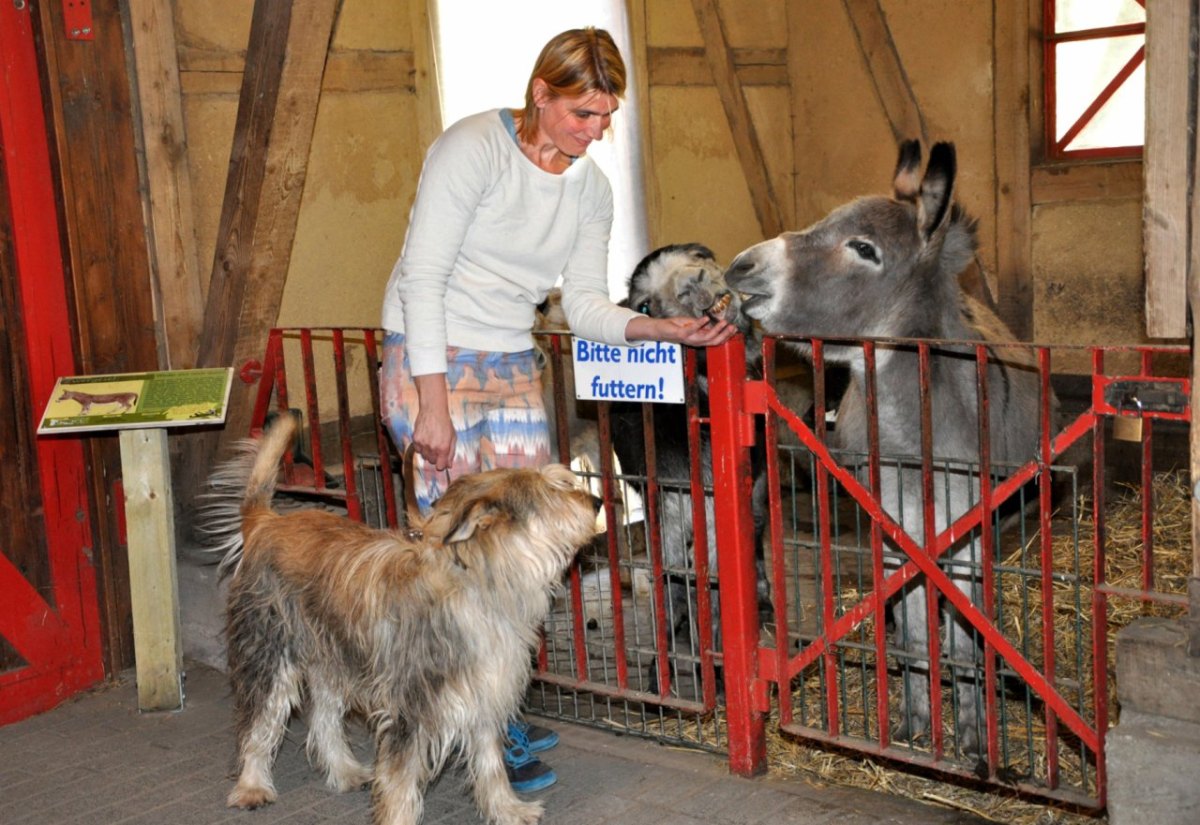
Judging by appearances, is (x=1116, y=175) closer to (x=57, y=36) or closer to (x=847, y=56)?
(x=847, y=56)

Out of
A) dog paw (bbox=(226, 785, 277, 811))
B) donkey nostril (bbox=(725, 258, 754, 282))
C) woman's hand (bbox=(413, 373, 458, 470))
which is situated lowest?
dog paw (bbox=(226, 785, 277, 811))

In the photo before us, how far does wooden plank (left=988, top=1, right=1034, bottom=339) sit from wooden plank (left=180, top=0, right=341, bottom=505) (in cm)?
486

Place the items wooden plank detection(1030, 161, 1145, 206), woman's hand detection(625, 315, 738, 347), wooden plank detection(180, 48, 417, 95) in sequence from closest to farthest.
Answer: woman's hand detection(625, 315, 738, 347) → wooden plank detection(180, 48, 417, 95) → wooden plank detection(1030, 161, 1145, 206)

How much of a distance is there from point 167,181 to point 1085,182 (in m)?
5.44

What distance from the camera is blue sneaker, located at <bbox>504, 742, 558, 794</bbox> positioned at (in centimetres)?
382

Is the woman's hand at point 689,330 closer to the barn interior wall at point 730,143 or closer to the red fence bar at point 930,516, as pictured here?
the red fence bar at point 930,516

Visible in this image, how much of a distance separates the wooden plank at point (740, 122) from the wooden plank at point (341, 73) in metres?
1.98

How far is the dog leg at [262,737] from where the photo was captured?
378 centimetres

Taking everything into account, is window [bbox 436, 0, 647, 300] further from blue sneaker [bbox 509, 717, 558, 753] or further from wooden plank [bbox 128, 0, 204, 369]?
blue sneaker [bbox 509, 717, 558, 753]

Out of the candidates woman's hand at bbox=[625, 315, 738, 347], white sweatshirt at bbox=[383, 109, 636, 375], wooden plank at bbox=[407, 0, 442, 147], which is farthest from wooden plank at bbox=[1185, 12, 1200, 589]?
wooden plank at bbox=[407, 0, 442, 147]

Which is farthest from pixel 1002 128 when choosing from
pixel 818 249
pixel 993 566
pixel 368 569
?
pixel 368 569

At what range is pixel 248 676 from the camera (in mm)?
3781

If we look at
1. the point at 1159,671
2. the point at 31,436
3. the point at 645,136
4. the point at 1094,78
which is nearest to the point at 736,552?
the point at 1159,671

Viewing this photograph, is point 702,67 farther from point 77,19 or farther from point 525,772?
point 525,772
